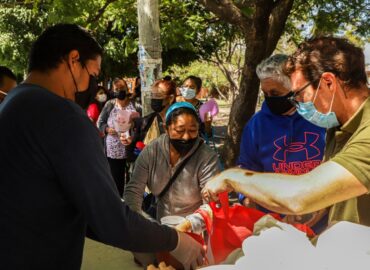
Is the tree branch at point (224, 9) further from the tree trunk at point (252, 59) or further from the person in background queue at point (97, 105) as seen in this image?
the person in background queue at point (97, 105)

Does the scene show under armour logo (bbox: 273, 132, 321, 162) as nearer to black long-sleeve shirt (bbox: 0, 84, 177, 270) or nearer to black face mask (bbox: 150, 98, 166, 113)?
black long-sleeve shirt (bbox: 0, 84, 177, 270)

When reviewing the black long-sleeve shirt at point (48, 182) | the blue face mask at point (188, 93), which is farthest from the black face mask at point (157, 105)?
the black long-sleeve shirt at point (48, 182)

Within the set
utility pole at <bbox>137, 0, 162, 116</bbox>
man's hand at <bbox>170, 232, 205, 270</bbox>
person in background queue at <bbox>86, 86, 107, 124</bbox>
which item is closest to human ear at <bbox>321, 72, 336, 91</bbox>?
man's hand at <bbox>170, 232, 205, 270</bbox>

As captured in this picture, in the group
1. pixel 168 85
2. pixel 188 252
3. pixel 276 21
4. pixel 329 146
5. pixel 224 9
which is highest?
pixel 224 9

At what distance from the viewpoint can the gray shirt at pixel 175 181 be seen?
2.58 meters

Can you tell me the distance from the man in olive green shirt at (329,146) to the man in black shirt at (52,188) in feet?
1.11

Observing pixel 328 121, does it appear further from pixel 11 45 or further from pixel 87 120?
pixel 11 45

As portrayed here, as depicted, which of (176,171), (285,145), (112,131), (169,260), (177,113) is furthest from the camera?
(112,131)

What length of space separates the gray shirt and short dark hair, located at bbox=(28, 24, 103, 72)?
1.09 m

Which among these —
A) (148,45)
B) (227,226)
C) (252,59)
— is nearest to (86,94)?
(227,226)

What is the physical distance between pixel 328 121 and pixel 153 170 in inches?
56.1

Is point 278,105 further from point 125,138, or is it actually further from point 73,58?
point 125,138

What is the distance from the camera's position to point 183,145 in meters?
2.66

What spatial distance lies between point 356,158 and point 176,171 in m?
1.65
